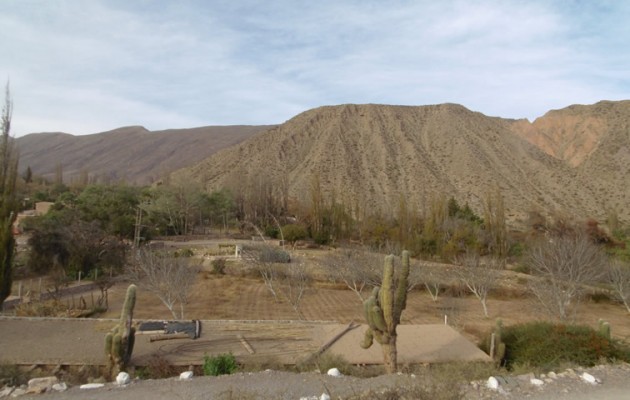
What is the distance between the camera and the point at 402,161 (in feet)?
265

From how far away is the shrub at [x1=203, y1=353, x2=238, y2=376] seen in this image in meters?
12.4

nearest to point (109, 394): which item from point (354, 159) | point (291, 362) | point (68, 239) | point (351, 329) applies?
point (291, 362)

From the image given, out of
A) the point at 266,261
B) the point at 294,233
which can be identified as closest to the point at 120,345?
the point at 266,261

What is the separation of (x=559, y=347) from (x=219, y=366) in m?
9.06

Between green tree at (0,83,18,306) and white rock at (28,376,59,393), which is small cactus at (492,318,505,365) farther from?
green tree at (0,83,18,306)

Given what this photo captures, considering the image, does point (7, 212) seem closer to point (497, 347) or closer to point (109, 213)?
point (497, 347)

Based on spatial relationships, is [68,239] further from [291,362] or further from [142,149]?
[142,149]

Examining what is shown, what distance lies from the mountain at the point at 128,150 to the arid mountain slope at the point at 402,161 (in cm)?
4847

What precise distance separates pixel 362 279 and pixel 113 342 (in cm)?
1789

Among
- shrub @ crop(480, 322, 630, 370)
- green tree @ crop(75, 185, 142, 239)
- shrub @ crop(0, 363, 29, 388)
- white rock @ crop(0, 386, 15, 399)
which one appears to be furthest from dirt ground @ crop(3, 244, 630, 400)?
green tree @ crop(75, 185, 142, 239)

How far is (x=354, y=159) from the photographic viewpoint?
82375mm

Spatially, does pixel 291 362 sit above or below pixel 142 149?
below

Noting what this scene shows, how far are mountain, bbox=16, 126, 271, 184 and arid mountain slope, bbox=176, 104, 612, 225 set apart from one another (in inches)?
1908

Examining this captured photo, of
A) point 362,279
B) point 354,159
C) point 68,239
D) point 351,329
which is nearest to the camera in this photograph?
point 351,329
